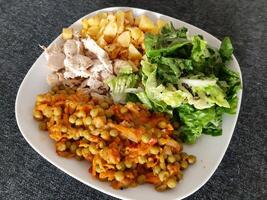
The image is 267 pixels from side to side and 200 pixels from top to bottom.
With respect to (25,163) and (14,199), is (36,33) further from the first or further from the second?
(14,199)

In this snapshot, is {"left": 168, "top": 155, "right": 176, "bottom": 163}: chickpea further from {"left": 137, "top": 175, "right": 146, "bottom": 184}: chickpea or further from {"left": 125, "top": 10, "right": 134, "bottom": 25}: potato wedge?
{"left": 125, "top": 10, "right": 134, "bottom": 25}: potato wedge

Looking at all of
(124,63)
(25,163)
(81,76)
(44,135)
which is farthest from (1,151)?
(124,63)

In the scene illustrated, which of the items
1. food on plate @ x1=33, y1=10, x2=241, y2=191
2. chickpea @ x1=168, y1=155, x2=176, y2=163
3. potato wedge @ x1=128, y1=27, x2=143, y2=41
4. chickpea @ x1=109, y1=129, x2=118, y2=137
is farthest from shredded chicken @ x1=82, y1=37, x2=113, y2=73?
chickpea @ x1=168, y1=155, x2=176, y2=163

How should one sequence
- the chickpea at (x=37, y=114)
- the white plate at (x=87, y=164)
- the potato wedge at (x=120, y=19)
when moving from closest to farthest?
the white plate at (x=87, y=164) < the chickpea at (x=37, y=114) < the potato wedge at (x=120, y=19)

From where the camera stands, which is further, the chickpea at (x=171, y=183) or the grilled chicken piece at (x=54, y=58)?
the grilled chicken piece at (x=54, y=58)

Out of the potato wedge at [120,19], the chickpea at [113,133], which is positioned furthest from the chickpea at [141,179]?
the potato wedge at [120,19]

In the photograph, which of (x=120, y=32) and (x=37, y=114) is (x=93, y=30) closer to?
(x=120, y=32)

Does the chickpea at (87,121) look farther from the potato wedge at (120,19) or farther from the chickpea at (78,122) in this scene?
the potato wedge at (120,19)
